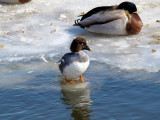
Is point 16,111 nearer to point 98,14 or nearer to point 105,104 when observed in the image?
point 105,104

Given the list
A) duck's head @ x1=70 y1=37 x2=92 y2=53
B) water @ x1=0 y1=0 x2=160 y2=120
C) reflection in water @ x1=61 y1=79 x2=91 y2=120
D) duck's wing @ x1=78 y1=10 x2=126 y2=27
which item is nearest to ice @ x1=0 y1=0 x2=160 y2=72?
water @ x1=0 y1=0 x2=160 y2=120

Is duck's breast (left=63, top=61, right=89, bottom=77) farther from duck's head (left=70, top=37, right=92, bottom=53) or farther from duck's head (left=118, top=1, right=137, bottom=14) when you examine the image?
duck's head (left=118, top=1, right=137, bottom=14)

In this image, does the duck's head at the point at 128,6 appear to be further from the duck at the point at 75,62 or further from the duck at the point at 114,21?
the duck at the point at 75,62

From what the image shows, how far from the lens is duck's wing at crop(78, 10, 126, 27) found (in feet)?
25.1

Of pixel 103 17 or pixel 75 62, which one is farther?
pixel 103 17

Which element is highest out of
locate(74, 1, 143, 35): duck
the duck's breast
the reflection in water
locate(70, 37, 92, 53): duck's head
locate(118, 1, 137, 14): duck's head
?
locate(118, 1, 137, 14): duck's head

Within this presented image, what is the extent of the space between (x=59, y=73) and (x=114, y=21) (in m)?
2.16

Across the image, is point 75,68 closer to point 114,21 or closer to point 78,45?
point 78,45

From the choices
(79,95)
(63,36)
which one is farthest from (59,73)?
(63,36)

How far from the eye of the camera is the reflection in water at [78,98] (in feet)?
15.1

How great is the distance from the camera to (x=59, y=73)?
6.09m

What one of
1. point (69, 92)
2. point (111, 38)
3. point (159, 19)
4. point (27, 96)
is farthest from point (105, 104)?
point (159, 19)

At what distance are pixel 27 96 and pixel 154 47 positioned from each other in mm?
2899

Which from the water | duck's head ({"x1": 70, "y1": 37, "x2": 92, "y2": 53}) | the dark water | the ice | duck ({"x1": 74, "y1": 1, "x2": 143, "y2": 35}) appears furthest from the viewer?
duck ({"x1": 74, "y1": 1, "x2": 143, "y2": 35})
